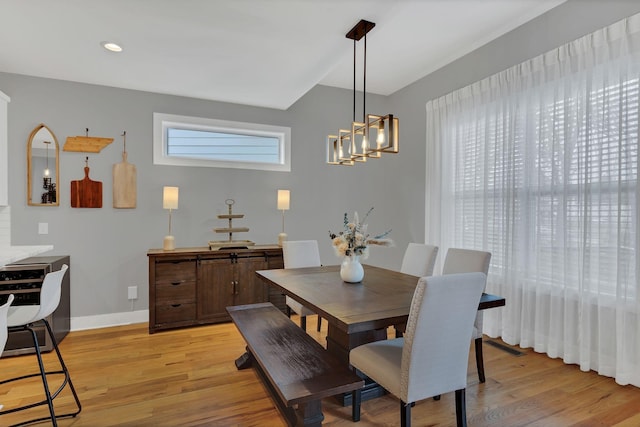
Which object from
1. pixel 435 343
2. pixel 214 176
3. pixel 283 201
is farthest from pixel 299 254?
pixel 435 343

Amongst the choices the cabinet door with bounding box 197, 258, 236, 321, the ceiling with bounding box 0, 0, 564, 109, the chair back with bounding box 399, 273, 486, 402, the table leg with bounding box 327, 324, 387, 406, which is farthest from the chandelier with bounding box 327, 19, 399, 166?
the cabinet door with bounding box 197, 258, 236, 321

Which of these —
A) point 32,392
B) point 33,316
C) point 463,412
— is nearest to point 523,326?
point 463,412

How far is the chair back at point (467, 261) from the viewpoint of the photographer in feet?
8.11

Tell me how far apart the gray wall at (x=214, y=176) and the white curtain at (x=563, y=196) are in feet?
1.08

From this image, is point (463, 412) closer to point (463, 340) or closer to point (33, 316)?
point (463, 340)

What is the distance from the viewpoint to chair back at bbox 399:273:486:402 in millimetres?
1531

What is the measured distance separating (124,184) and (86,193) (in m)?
0.38

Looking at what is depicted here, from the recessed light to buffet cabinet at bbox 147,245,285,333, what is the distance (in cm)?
192

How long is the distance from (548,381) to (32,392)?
12.3 feet

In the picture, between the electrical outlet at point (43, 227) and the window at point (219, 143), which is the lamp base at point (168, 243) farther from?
the electrical outlet at point (43, 227)

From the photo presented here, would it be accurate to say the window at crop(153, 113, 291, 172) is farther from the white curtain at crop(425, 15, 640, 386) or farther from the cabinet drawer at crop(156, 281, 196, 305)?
the white curtain at crop(425, 15, 640, 386)

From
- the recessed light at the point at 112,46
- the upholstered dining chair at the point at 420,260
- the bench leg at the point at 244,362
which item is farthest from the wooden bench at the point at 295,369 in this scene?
the recessed light at the point at 112,46

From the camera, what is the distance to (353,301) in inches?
77.4

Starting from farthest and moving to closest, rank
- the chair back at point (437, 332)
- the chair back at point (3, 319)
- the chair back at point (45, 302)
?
the chair back at point (45, 302), the chair back at point (437, 332), the chair back at point (3, 319)
